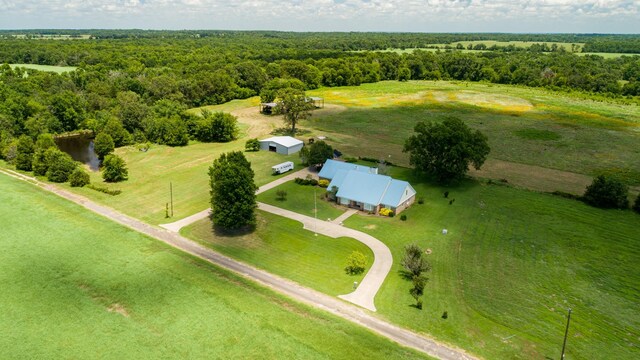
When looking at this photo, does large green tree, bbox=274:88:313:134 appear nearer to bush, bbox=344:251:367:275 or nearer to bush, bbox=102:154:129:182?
bush, bbox=102:154:129:182

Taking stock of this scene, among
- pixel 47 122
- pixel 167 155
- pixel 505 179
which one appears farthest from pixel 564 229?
pixel 47 122

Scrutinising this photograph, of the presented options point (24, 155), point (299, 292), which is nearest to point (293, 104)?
point (24, 155)

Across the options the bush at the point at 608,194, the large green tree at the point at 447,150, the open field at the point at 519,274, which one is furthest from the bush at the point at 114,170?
the bush at the point at 608,194

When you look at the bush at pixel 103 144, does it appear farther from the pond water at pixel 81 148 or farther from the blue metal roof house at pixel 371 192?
the blue metal roof house at pixel 371 192

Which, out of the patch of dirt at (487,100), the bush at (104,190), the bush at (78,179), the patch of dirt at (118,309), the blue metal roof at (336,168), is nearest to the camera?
the patch of dirt at (118,309)

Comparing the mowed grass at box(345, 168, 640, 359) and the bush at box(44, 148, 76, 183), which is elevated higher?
the bush at box(44, 148, 76, 183)

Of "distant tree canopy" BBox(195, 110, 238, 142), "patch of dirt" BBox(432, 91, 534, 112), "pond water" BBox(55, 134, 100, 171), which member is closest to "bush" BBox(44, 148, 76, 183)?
"pond water" BBox(55, 134, 100, 171)

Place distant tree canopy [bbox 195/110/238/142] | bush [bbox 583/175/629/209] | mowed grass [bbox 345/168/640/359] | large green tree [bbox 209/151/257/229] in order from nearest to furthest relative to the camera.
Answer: mowed grass [bbox 345/168/640/359], large green tree [bbox 209/151/257/229], bush [bbox 583/175/629/209], distant tree canopy [bbox 195/110/238/142]
